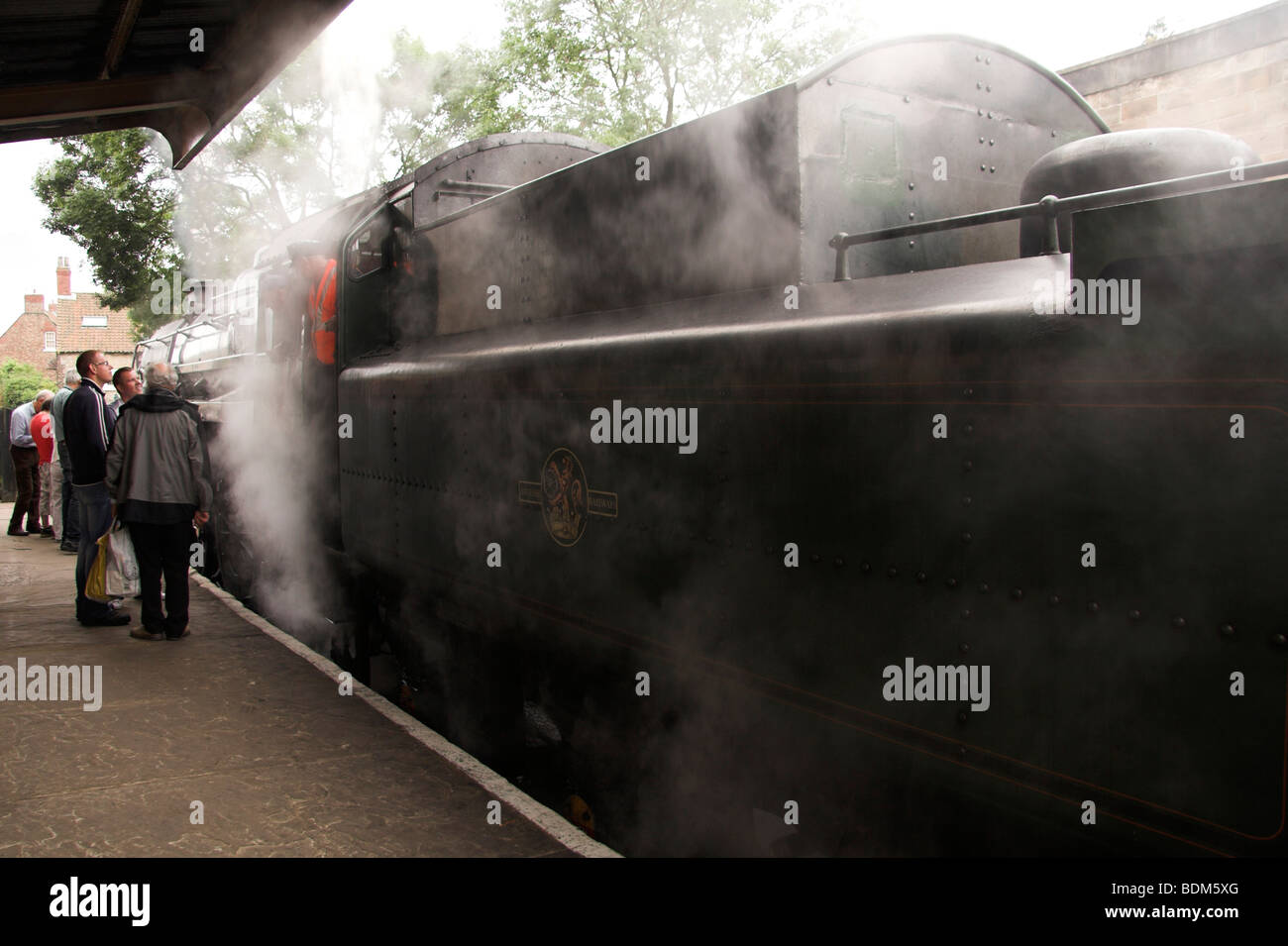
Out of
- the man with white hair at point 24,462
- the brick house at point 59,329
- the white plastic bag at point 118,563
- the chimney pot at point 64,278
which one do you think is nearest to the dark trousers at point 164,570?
the white plastic bag at point 118,563

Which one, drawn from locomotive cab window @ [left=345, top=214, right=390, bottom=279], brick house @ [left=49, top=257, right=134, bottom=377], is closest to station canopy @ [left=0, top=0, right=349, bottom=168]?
locomotive cab window @ [left=345, top=214, right=390, bottom=279]

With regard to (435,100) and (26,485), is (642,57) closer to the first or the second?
(435,100)

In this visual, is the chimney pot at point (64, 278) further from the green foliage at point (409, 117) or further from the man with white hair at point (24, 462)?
the man with white hair at point (24, 462)

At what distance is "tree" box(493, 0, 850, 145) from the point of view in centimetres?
1630

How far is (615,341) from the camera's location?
2.77 meters

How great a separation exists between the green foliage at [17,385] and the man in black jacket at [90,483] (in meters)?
22.1

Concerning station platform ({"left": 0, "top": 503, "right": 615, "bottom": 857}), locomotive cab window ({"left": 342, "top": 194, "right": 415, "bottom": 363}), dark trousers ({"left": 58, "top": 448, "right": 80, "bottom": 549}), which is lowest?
station platform ({"left": 0, "top": 503, "right": 615, "bottom": 857})

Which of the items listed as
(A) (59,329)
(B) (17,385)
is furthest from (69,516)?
(A) (59,329)

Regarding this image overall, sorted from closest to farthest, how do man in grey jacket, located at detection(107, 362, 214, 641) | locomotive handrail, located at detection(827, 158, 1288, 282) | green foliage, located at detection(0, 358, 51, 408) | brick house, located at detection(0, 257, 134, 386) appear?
locomotive handrail, located at detection(827, 158, 1288, 282) → man in grey jacket, located at detection(107, 362, 214, 641) → green foliage, located at detection(0, 358, 51, 408) → brick house, located at detection(0, 257, 134, 386)

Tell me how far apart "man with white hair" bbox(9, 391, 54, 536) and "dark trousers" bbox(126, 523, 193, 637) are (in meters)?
6.54

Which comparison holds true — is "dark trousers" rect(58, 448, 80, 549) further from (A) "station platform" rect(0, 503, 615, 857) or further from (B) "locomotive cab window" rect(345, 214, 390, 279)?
(B) "locomotive cab window" rect(345, 214, 390, 279)

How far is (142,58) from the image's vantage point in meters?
4.92

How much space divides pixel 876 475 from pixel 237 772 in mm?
2769
